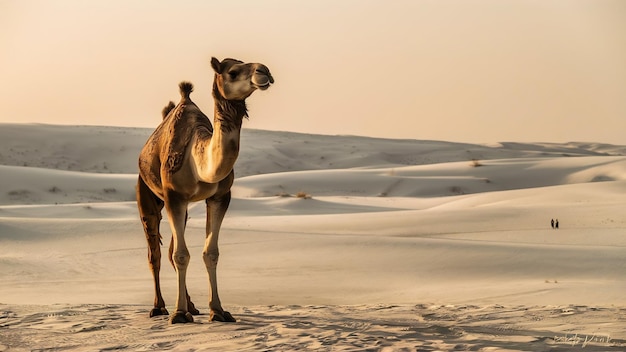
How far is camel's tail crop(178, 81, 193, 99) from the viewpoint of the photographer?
10.1 metres

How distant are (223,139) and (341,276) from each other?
21.6 feet

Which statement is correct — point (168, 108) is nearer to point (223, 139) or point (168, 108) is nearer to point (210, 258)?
point (210, 258)

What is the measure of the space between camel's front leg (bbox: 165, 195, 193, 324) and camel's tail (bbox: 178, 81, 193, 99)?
57.7 inches

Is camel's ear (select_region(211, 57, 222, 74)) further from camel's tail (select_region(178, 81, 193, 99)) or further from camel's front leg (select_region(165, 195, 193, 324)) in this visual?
camel's tail (select_region(178, 81, 193, 99))

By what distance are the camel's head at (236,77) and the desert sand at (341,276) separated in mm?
1882

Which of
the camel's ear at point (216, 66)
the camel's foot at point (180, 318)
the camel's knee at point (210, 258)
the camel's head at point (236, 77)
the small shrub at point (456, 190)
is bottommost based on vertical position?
the camel's foot at point (180, 318)

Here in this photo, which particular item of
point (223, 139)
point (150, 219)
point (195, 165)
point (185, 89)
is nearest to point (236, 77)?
point (223, 139)

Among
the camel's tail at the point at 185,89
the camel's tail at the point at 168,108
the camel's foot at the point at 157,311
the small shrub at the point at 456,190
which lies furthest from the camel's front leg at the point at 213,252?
the small shrub at the point at 456,190

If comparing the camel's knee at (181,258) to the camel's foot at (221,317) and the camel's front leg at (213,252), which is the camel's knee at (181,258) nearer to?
the camel's front leg at (213,252)

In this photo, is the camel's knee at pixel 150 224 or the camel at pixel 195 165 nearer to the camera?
the camel at pixel 195 165

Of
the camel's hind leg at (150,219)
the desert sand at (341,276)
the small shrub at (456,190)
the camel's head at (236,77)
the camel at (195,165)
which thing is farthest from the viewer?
the small shrub at (456,190)

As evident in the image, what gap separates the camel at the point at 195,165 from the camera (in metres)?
7.94

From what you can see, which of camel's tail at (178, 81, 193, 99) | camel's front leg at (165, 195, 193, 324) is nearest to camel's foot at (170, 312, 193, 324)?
camel's front leg at (165, 195, 193, 324)

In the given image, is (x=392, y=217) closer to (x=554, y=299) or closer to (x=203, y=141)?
(x=554, y=299)
